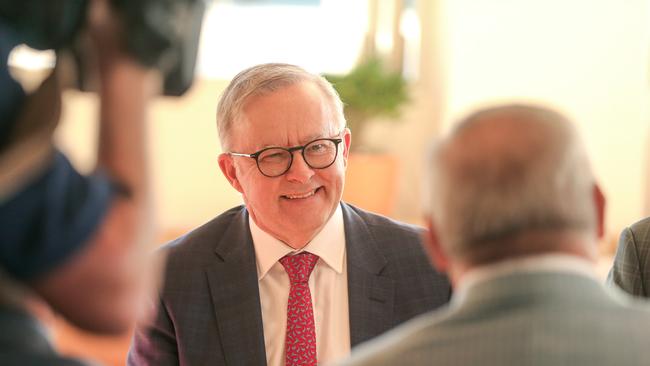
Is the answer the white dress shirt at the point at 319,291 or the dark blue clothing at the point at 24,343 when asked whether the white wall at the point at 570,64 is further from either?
the dark blue clothing at the point at 24,343

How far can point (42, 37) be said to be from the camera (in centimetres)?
123

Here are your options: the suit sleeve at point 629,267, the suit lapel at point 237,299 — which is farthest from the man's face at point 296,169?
the suit sleeve at point 629,267

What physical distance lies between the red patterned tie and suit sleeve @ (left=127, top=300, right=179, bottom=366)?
0.31 metres

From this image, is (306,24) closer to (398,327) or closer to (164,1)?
(398,327)

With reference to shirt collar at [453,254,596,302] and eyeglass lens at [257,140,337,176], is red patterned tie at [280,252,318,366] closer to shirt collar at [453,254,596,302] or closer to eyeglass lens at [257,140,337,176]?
eyeglass lens at [257,140,337,176]

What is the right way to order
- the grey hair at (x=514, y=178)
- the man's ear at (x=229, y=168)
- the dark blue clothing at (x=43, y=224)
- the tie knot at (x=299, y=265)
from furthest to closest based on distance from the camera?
the man's ear at (x=229, y=168) → the tie knot at (x=299, y=265) → the grey hair at (x=514, y=178) → the dark blue clothing at (x=43, y=224)

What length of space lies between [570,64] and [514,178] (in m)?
6.67

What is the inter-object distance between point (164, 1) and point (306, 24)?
6985 millimetres

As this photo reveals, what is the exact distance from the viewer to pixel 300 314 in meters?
2.49

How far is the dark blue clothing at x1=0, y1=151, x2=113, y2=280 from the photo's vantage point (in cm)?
113

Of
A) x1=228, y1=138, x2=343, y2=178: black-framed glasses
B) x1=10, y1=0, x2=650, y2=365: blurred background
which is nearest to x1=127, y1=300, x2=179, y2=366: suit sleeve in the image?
x1=228, y1=138, x2=343, y2=178: black-framed glasses

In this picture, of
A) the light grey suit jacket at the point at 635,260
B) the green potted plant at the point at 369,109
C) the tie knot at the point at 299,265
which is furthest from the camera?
the green potted plant at the point at 369,109

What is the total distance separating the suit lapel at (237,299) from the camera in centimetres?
244

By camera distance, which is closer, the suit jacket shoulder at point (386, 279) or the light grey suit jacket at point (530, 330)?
the light grey suit jacket at point (530, 330)
